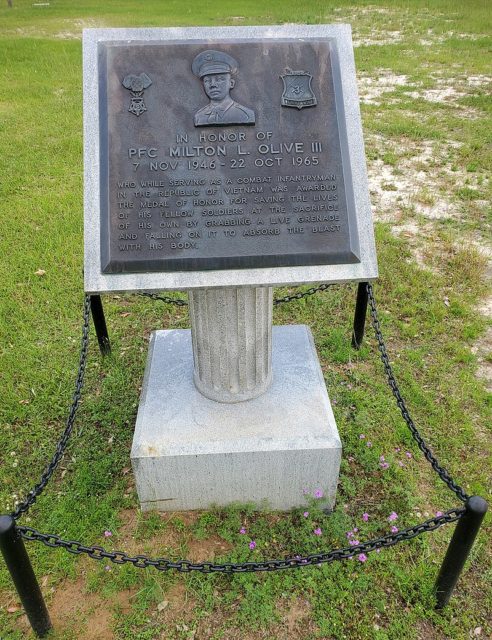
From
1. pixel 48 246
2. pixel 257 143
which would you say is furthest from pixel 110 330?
pixel 257 143

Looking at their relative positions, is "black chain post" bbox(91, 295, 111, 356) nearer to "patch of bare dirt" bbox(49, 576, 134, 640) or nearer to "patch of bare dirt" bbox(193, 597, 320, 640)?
"patch of bare dirt" bbox(49, 576, 134, 640)

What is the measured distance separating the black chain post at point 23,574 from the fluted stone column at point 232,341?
1.28m

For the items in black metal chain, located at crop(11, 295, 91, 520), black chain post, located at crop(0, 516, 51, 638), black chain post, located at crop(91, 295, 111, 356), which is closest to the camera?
black chain post, located at crop(0, 516, 51, 638)

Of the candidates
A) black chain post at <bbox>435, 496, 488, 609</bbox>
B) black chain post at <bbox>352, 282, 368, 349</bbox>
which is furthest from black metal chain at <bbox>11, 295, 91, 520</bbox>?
black chain post at <bbox>352, 282, 368, 349</bbox>

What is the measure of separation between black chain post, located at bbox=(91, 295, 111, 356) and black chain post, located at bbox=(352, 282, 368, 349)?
179 cm

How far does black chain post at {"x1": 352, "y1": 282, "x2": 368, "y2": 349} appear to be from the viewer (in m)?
3.76

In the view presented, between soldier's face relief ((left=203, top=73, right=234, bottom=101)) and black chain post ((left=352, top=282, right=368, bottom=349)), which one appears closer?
soldier's face relief ((left=203, top=73, right=234, bottom=101))

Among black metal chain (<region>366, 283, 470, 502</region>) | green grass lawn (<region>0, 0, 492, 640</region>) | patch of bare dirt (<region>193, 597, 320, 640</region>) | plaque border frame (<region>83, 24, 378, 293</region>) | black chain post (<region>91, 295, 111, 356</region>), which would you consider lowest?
patch of bare dirt (<region>193, 597, 320, 640</region>)

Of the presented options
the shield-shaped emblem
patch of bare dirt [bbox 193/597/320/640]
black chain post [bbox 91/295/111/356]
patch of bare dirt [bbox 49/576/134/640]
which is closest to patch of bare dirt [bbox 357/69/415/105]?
black chain post [bbox 91/295/111/356]

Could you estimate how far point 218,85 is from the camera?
2.50 metres

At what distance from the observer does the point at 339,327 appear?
435 centimetres

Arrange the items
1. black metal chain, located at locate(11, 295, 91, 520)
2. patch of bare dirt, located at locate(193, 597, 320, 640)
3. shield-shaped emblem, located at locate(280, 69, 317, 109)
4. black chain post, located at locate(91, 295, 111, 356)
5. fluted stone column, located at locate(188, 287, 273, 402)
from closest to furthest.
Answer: black metal chain, located at locate(11, 295, 91, 520)
patch of bare dirt, located at locate(193, 597, 320, 640)
shield-shaped emblem, located at locate(280, 69, 317, 109)
fluted stone column, located at locate(188, 287, 273, 402)
black chain post, located at locate(91, 295, 111, 356)

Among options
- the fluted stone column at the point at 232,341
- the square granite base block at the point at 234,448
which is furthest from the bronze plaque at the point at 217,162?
the square granite base block at the point at 234,448

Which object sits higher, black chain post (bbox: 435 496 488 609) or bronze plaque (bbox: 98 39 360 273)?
bronze plaque (bbox: 98 39 360 273)
